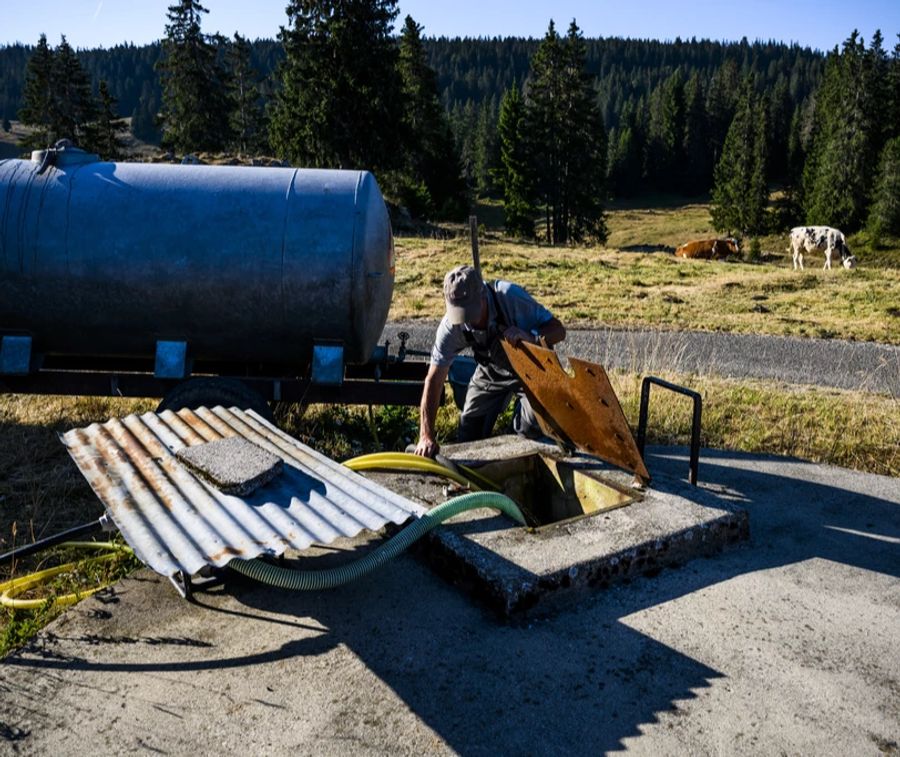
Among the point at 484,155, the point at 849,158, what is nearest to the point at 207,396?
the point at 849,158

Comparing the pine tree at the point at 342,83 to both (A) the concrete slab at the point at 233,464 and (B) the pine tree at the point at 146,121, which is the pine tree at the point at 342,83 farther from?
(B) the pine tree at the point at 146,121

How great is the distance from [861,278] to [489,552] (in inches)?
759

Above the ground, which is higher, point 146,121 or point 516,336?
point 146,121

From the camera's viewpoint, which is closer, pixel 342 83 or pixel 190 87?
pixel 342 83

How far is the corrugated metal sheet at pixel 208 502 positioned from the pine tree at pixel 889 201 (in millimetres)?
53566

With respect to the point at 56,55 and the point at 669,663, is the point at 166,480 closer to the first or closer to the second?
the point at 669,663

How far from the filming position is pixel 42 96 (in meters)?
44.2

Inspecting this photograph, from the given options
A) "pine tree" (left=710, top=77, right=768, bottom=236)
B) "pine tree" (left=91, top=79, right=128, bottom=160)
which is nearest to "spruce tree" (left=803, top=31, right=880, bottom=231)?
"pine tree" (left=710, top=77, right=768, bottom=236)

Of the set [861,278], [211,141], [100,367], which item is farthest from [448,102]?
[100,367]

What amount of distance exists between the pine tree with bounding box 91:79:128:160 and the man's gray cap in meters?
45.6

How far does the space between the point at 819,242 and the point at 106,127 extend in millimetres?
41128

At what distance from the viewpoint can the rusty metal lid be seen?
13.3 feet

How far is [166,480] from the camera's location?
3.46m

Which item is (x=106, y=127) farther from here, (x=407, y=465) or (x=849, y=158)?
(x=849, y=158)
